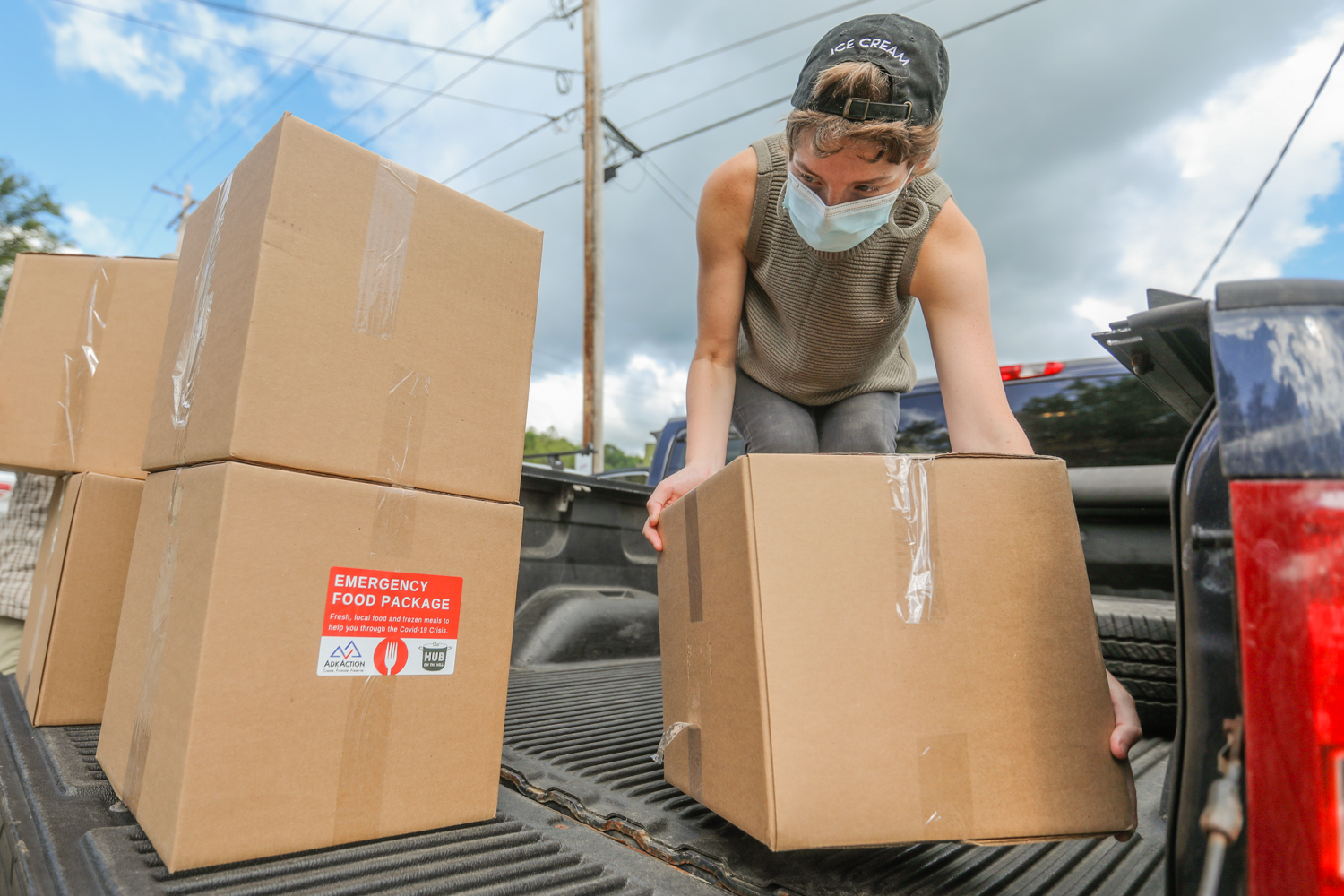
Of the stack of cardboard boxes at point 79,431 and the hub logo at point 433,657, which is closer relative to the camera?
the hub logo at point 433,657

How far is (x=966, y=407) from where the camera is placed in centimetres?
142

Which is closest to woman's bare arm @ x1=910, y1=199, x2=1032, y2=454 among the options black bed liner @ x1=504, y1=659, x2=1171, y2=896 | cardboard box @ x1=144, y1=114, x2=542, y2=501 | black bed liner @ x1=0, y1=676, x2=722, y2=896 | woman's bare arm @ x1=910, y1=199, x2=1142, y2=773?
woman's bare arm @ x1=910, y1=199, x2=1142, y2=773

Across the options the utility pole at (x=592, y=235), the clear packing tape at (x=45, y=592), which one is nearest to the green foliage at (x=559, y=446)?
the utility pole at (x=592, y=235)

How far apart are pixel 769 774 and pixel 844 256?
103 cm

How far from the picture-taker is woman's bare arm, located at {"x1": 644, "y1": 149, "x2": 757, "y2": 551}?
60.9 inches

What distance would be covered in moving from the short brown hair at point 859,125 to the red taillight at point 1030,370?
156 centimetres

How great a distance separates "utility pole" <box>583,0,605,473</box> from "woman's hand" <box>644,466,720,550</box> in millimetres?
7161

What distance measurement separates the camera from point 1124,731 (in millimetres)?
919

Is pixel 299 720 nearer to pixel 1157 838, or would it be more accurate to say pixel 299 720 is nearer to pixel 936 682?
pixel 936 682

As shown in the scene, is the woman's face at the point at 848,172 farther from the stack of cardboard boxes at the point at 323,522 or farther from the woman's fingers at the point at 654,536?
the woman's fingers at the point at 654,536

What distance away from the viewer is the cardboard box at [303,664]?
100 centimetres

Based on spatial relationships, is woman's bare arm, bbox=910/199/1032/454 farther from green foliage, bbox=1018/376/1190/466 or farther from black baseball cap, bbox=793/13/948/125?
green foliage, bbox=1018/376/1190/466

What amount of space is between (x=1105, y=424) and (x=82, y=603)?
9.53 ft

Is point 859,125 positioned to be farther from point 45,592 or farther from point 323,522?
point 45,592
